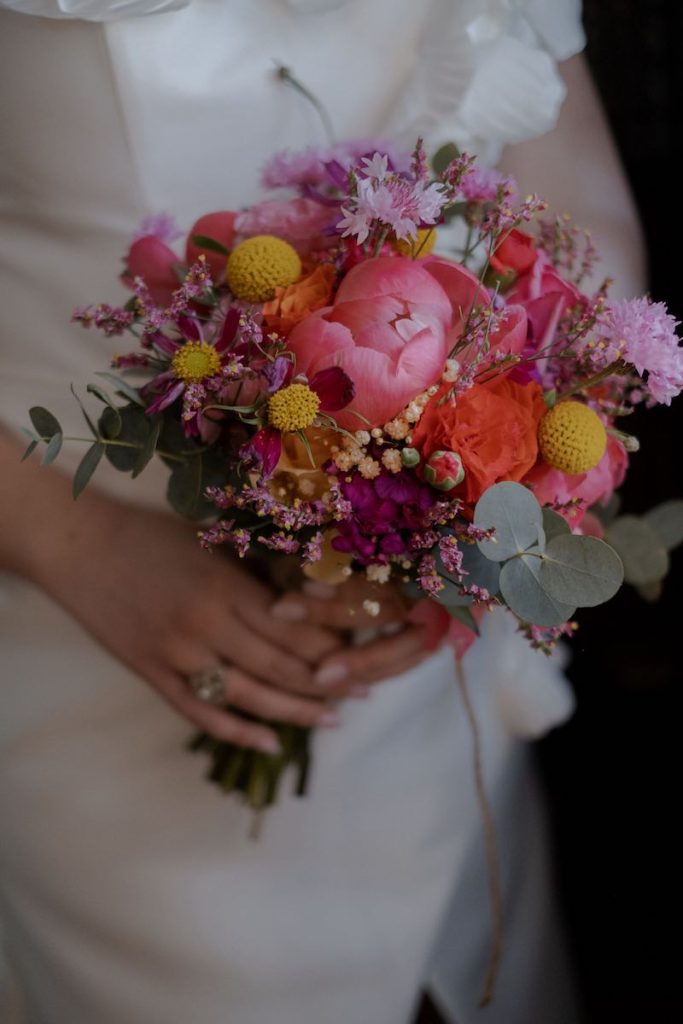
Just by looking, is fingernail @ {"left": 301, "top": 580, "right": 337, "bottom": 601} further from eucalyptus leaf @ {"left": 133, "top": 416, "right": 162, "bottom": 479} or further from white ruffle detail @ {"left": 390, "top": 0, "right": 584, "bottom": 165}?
white ruffle detail @ {"left": 390, "top": 0, "right": 584, "bottom": 165}

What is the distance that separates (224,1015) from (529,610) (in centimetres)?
58

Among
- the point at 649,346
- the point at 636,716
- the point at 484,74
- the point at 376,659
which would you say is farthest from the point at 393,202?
the point at 636,716

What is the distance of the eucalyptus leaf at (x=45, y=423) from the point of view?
22.2 inches

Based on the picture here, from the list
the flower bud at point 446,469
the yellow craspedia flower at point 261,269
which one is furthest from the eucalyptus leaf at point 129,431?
the flower bud at point 446,469

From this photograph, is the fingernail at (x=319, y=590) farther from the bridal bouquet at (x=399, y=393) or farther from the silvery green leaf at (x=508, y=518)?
the silvery green leaf at (x=508, y=518)

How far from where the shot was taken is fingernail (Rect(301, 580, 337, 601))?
790 mm

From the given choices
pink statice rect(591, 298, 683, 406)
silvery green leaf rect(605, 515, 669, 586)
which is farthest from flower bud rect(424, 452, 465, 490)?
silvery green leaf rect(605, 515, 669, 586)

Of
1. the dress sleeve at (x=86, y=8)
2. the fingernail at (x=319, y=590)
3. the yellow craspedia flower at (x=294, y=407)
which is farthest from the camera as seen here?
the fingernail at (x=319, y=590)

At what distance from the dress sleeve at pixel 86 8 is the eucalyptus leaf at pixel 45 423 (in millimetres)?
343

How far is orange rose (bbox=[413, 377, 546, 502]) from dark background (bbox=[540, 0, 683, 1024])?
2.75 feet

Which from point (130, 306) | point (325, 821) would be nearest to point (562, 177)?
point (130, 306)

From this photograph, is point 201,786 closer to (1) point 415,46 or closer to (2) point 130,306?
(2) point 130,306

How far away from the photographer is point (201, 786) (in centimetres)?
89

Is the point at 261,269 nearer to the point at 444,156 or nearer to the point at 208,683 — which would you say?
the point at 444,156
